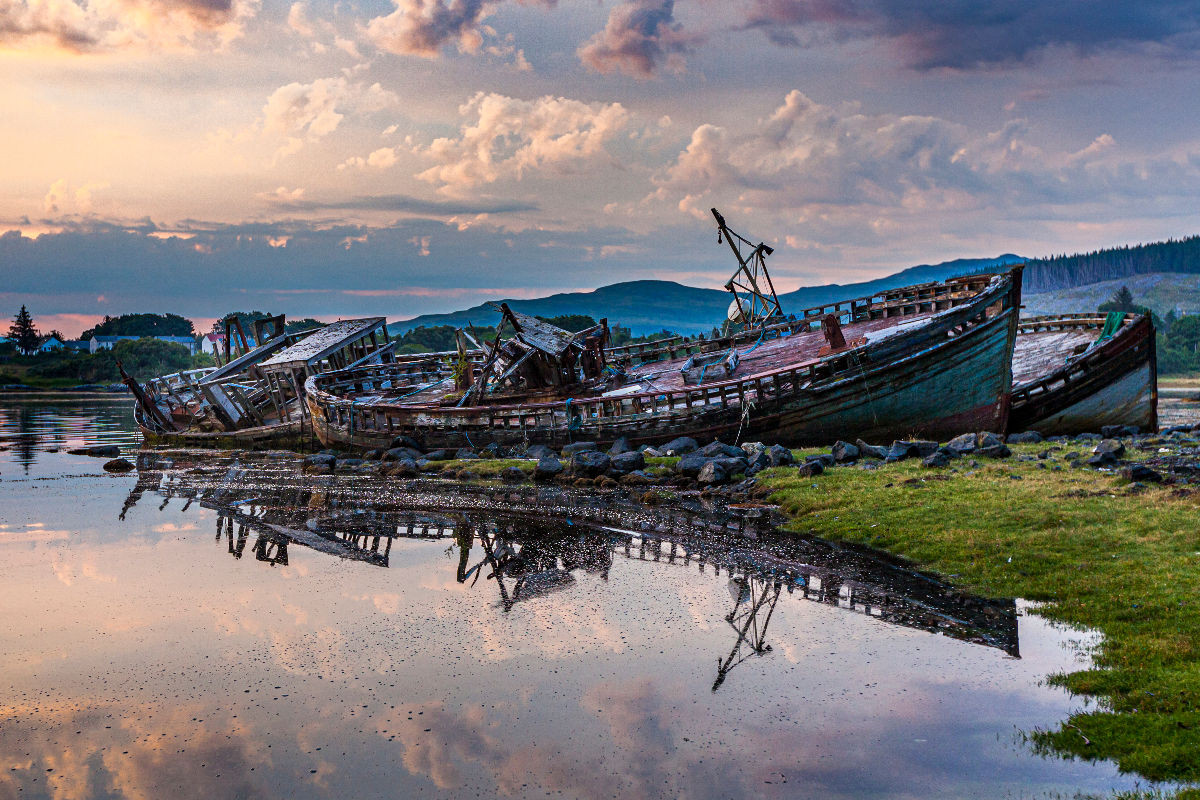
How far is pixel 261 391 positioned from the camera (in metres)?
39.7

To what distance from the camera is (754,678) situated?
9.70m

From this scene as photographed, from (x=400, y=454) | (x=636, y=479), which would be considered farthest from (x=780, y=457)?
(x=400, y=454)

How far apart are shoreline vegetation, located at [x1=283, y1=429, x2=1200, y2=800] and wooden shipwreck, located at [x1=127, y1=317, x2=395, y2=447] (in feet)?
52.3

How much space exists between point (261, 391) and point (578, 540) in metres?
27.9

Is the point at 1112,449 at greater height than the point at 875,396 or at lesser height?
lesser

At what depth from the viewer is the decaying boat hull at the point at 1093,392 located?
2795 cm

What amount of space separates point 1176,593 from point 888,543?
4614 mm

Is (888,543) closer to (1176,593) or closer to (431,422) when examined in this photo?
(1176,593)

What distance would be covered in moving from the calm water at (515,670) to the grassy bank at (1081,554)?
50cm

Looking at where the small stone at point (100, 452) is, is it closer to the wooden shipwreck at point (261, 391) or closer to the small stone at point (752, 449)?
the wooden shipwreck at point (261, 391)

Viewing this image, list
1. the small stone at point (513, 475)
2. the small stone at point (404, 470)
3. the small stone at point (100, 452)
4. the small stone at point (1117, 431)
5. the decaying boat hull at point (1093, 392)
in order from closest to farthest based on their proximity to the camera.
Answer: the small stone at point (513, 475) → the small stone at point (404, 470) → the small stone at point (1117, 431) → the decaying boat hull at point (1093, 392) → the small stone at point (100, 452)

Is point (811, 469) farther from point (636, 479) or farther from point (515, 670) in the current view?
point (515, 670)

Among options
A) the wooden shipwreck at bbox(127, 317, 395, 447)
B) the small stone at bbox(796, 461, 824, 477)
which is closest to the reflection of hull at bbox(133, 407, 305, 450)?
the wooden shipwreck at bbox(127, 317, 395, 447)

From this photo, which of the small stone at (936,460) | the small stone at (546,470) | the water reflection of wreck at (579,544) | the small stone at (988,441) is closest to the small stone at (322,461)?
the water reflection of wreck at (579,544)
